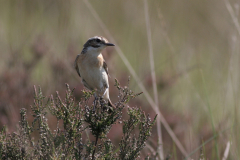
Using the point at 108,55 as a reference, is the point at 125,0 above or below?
above

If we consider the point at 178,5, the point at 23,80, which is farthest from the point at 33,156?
the point at 178,5

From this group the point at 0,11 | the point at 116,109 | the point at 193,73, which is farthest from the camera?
the point at 0,11

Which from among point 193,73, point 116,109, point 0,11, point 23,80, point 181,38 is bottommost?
point 193,73

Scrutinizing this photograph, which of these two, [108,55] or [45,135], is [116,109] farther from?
[108,55]

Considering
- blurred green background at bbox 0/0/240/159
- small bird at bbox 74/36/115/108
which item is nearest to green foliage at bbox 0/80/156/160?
blurred green background at bbox 0/0/240/159

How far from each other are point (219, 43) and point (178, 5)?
1720mm

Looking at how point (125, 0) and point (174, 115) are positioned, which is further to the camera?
point (125, 0)

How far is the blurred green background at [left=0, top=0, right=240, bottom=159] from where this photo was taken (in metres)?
4.21

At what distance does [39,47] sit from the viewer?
6.13 meters

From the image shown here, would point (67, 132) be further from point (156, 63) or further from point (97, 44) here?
point (156, 63)

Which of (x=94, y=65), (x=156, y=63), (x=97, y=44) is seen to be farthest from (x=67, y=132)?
(x=156, y=63)

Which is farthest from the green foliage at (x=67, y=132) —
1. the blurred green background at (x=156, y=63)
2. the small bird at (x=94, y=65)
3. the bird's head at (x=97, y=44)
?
the bird's head at (x=97, y=44)

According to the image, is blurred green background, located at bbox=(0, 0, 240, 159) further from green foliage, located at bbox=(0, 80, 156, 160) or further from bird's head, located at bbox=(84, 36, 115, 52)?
green foliage, located at bbox=(0, 80, 156, 160)

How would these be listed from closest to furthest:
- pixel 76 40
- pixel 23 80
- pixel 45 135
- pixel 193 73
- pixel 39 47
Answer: pixel 45 135
pixel 23 80
pixel 39 47
pixel 76 40
pixel 193 73
